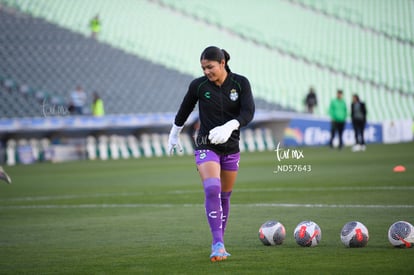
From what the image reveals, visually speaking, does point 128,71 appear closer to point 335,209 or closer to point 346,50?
point 346,50

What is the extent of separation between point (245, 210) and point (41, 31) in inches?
1340

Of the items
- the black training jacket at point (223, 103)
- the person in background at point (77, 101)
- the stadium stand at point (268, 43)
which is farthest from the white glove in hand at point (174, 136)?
the stadium stand at point (268, 43)

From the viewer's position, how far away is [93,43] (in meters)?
47.8

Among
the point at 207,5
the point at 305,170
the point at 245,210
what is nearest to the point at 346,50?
the point at 207,5

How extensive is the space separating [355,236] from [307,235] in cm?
56

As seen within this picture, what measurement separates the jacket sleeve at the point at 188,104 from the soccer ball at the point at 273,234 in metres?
1.55

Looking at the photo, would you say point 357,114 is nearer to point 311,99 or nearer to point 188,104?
point 311,99

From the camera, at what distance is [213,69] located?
8.53 m

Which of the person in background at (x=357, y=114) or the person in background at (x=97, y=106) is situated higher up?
the person in background at (x=97, y=106)

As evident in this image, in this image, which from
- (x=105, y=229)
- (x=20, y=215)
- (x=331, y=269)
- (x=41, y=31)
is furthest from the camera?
(x=41, y=31)

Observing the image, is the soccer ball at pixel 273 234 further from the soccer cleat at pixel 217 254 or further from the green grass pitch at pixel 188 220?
the soccer cleat at pixel 217 254

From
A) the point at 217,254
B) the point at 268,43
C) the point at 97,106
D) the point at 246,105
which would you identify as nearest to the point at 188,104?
the point at 246,105

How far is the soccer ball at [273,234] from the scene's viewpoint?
938 centimetres

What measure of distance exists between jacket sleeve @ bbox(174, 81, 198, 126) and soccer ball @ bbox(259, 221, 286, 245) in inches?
61.1
